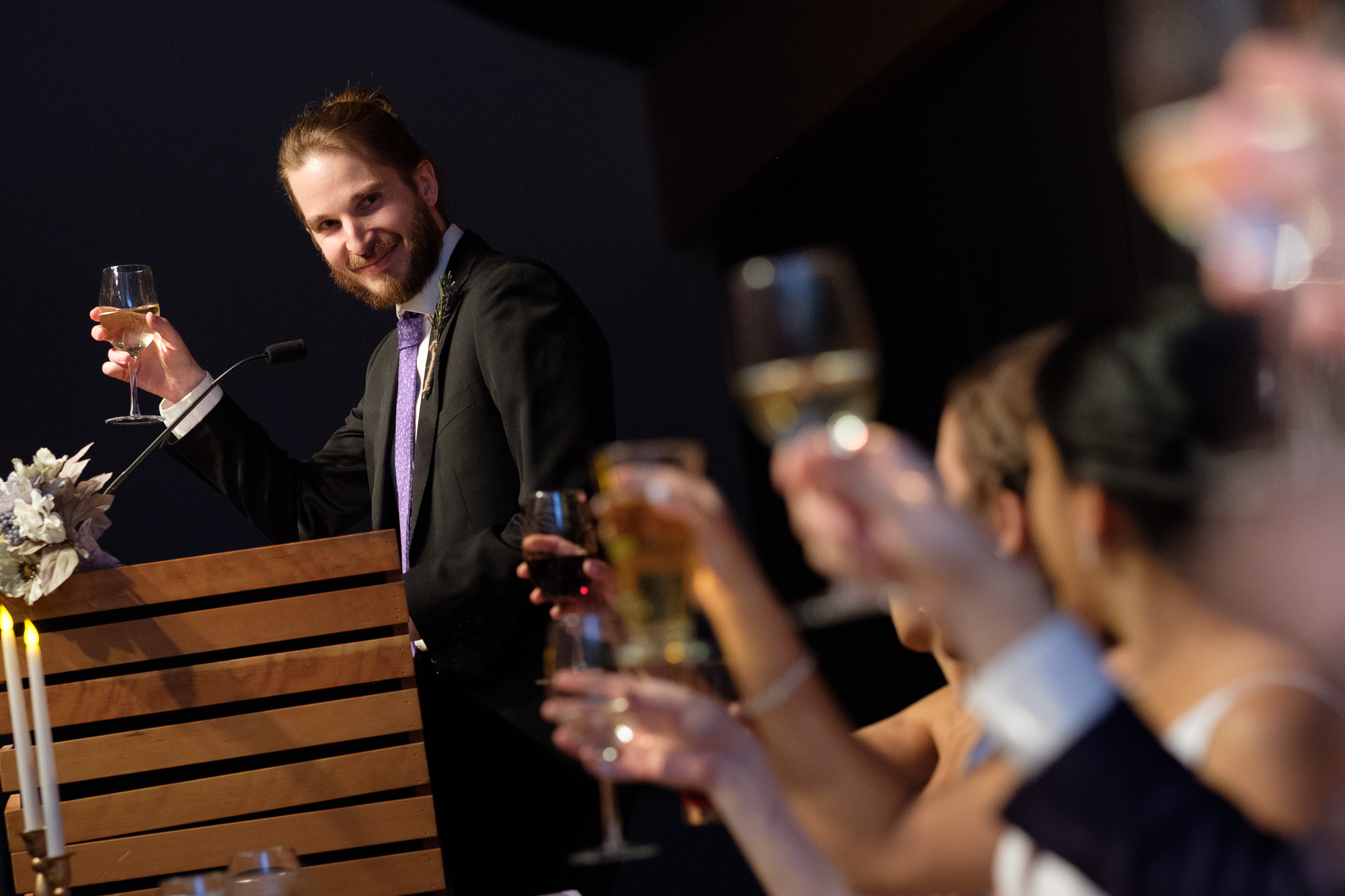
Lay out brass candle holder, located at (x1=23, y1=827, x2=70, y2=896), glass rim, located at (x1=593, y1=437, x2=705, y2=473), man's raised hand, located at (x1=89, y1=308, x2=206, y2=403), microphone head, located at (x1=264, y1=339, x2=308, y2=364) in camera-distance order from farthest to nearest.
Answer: man's raised hand, located at (x1=89, y1=308, x2=206, y2=403) → microphone head, located at (x1=264, y1=339, x2=308, y2=364) → brass candle holder, located at (x1=23, y1=827, x2=70, y2=896) → glass rim, located at (x1=593, y1=437, x2=705, y2=473)

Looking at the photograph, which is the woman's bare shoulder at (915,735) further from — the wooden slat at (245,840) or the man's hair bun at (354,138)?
the man's hair bun at (354,138)

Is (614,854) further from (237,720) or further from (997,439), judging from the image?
(237,720)

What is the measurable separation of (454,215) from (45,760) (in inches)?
158

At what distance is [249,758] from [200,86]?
3308mm

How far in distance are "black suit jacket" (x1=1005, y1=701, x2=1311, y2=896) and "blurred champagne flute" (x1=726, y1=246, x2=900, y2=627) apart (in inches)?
5.9

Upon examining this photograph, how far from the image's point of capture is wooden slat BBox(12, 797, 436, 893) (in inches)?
74.2

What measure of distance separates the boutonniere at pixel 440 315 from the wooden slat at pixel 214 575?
0.57 meters

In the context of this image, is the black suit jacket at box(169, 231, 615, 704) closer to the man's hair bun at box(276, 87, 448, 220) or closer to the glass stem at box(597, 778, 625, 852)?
the man's hair bun at box(276, 87, 448, 220)

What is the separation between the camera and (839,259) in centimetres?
78

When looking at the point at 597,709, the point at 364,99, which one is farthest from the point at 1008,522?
the point at 364,99

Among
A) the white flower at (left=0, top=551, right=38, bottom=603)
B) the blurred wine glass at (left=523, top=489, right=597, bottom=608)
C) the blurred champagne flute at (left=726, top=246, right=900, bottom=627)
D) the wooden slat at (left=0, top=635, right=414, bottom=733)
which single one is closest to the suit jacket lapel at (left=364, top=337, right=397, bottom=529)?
the wooden slat at (left=0, top=635, right=414, bottom=733)

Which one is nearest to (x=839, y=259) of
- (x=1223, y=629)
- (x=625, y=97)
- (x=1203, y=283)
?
(x=1203, y=283)

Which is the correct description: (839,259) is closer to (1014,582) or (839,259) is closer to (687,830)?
(1014,582)

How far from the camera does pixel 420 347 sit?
261cm
